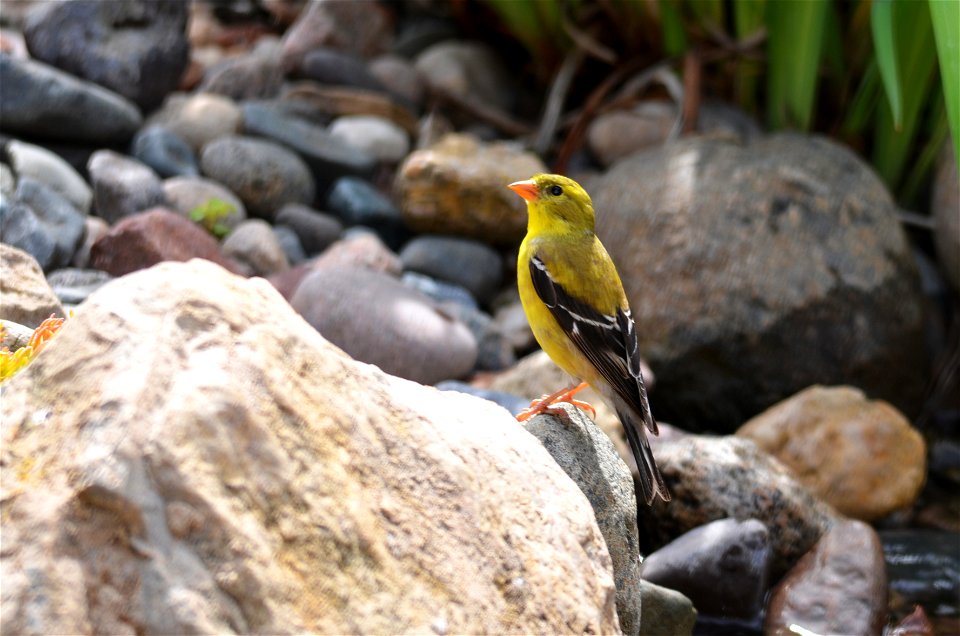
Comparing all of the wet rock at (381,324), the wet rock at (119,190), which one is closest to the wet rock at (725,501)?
the wet rock at (381,324)

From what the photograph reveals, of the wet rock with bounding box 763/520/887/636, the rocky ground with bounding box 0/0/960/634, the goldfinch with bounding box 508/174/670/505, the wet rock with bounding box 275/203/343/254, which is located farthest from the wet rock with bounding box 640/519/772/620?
the wet rock with bounding box 275/203/343/254

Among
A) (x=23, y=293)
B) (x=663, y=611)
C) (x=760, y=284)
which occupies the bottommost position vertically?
(x=663, y=611)

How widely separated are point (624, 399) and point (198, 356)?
1910 millimetres

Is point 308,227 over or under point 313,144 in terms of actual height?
under

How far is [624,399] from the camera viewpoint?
3.81 m

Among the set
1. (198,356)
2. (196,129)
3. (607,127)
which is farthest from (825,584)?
(196,129)

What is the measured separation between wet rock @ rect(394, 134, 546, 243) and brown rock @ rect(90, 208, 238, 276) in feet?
6.25

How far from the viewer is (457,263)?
725 centimetres

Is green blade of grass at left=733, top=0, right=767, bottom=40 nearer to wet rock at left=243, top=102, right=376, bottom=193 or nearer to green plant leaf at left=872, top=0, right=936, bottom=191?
green plant leaf at left=872, top=0, right=936, bottom=191

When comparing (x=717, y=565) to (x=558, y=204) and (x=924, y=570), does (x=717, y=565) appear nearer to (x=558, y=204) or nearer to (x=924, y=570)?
(x=924, y=570)

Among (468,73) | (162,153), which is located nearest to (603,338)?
(162,153)

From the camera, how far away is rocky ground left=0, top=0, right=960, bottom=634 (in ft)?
6.94

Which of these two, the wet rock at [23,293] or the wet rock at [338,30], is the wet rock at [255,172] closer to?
the wet rock at [338,30]

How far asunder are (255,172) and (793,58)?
3.69 m
